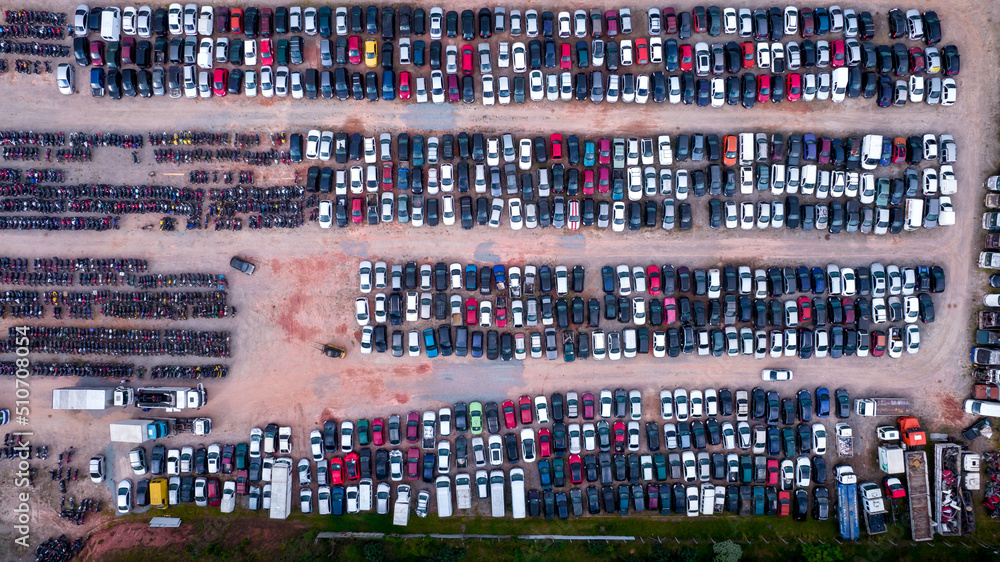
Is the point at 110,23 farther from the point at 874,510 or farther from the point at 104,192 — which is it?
the point at 874,510

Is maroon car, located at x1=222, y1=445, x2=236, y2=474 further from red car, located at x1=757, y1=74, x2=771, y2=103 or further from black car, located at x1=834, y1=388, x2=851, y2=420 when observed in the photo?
red car, located at x1=757, y1=74, x2=771, y2=103

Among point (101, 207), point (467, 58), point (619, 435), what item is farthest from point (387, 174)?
point (619, 435)

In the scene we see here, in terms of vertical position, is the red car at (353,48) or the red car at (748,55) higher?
the red car at (353,48)

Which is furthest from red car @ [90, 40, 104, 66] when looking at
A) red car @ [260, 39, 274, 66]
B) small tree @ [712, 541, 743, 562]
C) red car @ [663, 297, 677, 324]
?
small tree @ [712, 541, 743, 562]

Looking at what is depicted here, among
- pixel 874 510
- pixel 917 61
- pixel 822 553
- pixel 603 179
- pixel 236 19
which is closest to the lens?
pixel 917 61

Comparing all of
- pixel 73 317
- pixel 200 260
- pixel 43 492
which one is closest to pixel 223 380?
pixel 200 260

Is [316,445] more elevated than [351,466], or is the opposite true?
[316,445]

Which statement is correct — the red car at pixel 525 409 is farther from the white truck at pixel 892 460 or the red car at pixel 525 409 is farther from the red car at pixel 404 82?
the white truck at pixel 892 460

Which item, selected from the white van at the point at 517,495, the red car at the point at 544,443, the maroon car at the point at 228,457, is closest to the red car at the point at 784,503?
the red car at the point at 544,443
